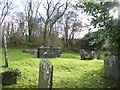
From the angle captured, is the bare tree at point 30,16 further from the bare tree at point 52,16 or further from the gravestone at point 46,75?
the gravestone at point 46,75

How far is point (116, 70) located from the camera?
2512mm

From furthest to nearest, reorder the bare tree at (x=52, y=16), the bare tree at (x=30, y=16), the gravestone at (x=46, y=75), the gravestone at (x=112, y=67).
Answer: the bare tree at (x=30, y=16) < the bare tree at (x=52, y=16) < the gravestone at (x=112, y=67) < the gravestone at (x=46, y=75)

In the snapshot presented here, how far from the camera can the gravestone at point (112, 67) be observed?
2.49m

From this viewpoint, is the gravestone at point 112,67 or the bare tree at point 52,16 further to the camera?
the bare tree at point 52,16

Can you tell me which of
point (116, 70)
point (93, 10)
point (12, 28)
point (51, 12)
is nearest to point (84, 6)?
point (93, 10)

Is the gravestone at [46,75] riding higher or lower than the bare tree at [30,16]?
lower

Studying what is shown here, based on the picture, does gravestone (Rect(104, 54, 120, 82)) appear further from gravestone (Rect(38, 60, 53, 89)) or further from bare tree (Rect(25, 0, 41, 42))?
bare tree (Rect(25, 0, 41, 42))

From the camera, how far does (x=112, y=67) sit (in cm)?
262

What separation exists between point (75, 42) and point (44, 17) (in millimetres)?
4099

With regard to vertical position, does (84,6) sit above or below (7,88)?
above

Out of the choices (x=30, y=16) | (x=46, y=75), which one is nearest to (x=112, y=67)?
(x=46, y=75)

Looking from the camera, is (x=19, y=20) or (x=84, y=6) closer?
(x=84, y=6)

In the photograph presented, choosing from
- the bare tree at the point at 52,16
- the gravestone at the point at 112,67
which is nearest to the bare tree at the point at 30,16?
the bare tree at the point at 52,16

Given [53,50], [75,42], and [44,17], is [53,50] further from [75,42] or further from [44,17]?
[44,17]
